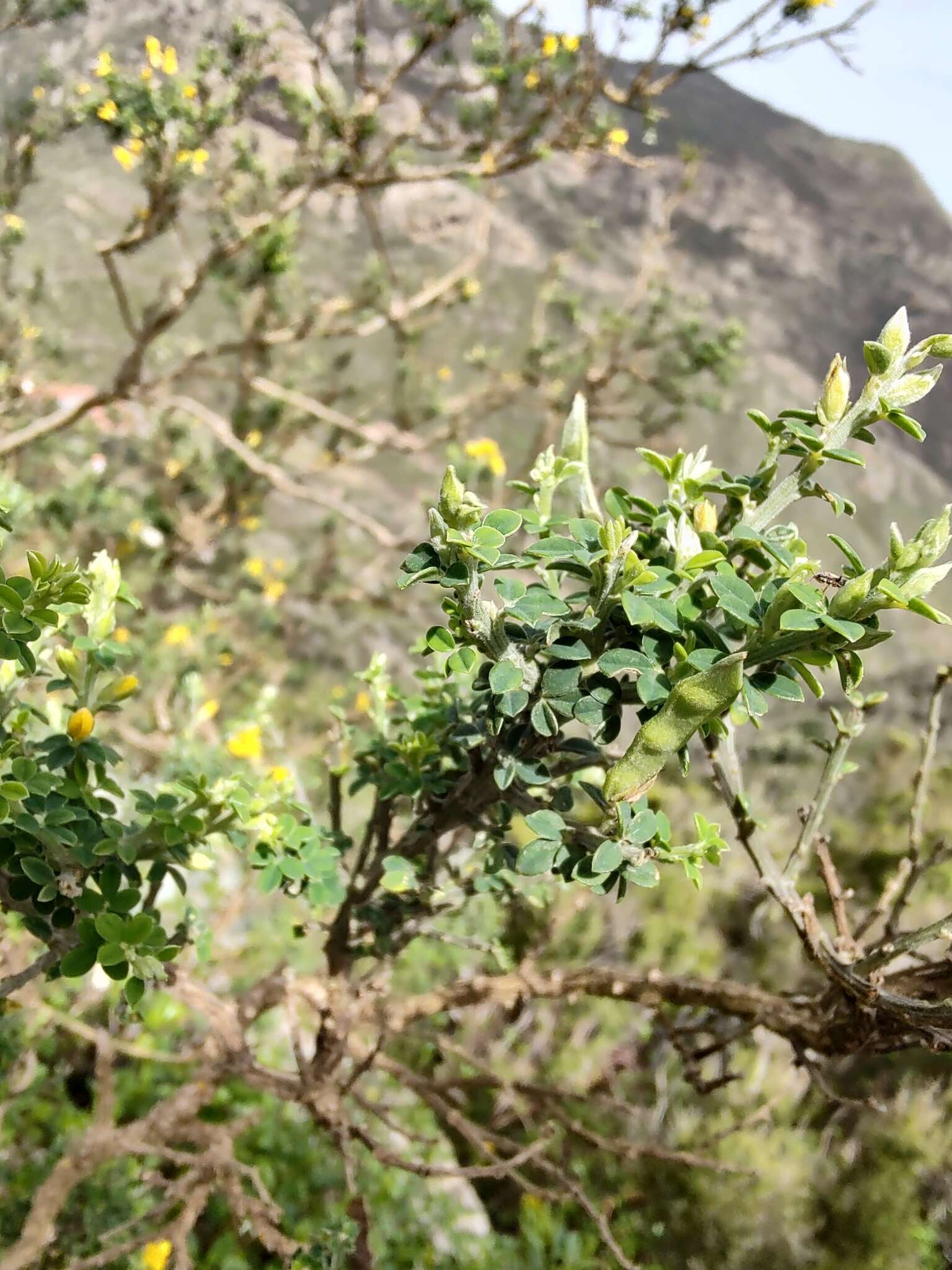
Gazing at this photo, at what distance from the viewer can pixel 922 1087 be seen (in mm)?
2738

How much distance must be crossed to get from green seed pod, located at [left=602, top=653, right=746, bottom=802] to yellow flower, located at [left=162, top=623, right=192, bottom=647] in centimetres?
334

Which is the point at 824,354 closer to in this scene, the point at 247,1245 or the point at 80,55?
the point at 80,55

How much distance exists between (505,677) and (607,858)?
146 millimetres

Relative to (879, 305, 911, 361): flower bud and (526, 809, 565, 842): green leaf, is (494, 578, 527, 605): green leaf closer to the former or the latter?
(526, 809, 565, 842): green leaf

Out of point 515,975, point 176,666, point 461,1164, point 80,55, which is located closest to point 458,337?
point 80,55

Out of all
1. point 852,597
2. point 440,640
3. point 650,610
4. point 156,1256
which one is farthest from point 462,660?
point 156,1256

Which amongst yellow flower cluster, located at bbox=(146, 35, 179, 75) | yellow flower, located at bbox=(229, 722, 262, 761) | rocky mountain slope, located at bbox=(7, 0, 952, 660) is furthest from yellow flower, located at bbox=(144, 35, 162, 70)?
rocky mountain slope, located at bbox=(7, 0, 952, 660)

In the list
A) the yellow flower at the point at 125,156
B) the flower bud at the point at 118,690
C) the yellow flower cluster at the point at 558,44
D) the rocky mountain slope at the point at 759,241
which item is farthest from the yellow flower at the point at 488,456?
the rocky mountain slope at the point at 759,241

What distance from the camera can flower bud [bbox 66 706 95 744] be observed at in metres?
0.63

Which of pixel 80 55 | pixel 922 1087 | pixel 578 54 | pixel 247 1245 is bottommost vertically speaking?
pixel 247 1245

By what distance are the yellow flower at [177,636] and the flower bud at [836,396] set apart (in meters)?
3.39

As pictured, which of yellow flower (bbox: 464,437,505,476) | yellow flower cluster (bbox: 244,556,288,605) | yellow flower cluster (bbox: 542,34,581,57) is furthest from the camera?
yellow flower cluster (bbox: 244,556,288,605)

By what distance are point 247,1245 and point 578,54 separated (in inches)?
134

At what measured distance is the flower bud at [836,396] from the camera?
20.2 inches
